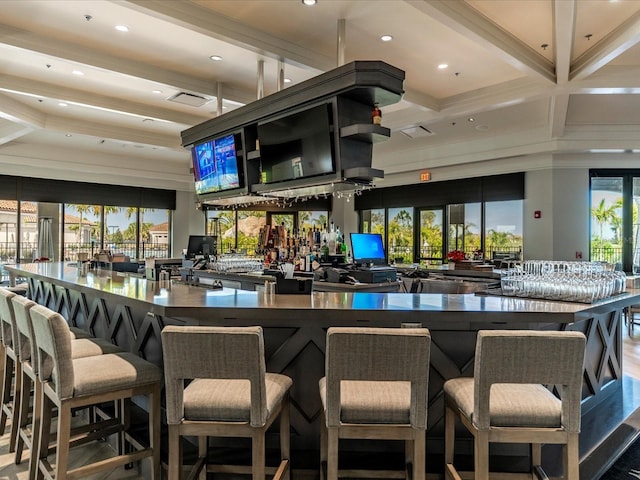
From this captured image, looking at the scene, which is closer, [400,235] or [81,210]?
[81,210]

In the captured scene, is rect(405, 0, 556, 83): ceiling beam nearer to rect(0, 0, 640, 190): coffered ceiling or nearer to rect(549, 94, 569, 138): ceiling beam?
rect(0, 0, 640, 190): coffered ceiling

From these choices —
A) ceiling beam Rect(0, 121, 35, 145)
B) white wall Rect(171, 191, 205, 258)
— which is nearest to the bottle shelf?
ceiling beam Rect(0, 121, 35, 145)

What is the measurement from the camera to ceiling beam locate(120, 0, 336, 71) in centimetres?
359

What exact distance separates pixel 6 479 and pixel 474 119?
7.87m

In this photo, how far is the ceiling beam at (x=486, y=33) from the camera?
140 inches

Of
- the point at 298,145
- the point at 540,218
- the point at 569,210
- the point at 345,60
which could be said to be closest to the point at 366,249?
the point at 298,145

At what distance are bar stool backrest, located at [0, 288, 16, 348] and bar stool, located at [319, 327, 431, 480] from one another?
2.28m

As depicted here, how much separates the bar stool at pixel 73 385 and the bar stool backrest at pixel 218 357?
1.80ft

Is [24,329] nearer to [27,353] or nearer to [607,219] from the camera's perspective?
[27,353]

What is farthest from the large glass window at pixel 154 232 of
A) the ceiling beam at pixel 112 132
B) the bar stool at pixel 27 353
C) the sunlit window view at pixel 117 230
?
the bar stool at pixel 27 353

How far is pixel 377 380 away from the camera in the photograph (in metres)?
1.86

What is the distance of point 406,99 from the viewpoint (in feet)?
19.5

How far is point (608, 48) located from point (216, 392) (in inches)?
195

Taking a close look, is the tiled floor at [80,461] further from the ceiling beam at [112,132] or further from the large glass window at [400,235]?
the large glass window at [400,235]
